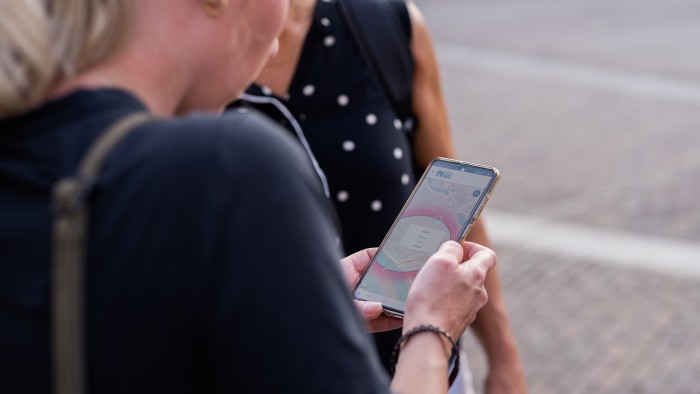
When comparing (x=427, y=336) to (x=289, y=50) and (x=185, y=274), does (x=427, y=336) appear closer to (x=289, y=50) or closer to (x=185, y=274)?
(x=185, y=274)

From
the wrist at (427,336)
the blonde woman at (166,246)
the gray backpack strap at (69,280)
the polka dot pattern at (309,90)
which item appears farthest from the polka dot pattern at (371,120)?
the gray backpack strap at (69,280)

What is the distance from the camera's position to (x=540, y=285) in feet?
20.6

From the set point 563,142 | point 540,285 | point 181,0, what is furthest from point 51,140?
point 563,142

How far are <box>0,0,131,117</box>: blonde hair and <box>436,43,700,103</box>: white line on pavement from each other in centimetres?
1020

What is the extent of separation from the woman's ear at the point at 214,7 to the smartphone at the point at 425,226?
0.64 meters

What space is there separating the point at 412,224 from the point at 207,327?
2.74 ft

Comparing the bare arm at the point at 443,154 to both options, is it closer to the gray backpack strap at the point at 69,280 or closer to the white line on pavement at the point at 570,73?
the gray backpack strap at the point at 69,280

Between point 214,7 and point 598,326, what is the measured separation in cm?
467

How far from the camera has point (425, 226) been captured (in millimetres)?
1872

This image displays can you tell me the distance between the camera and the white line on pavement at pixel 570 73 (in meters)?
11.1

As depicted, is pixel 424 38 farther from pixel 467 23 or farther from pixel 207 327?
pixel 467 23

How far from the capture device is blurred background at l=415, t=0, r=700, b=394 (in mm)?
5414

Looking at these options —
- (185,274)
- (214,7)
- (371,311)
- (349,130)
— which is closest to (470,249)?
(371,311)

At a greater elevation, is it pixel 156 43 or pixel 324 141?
pixel 156 43
